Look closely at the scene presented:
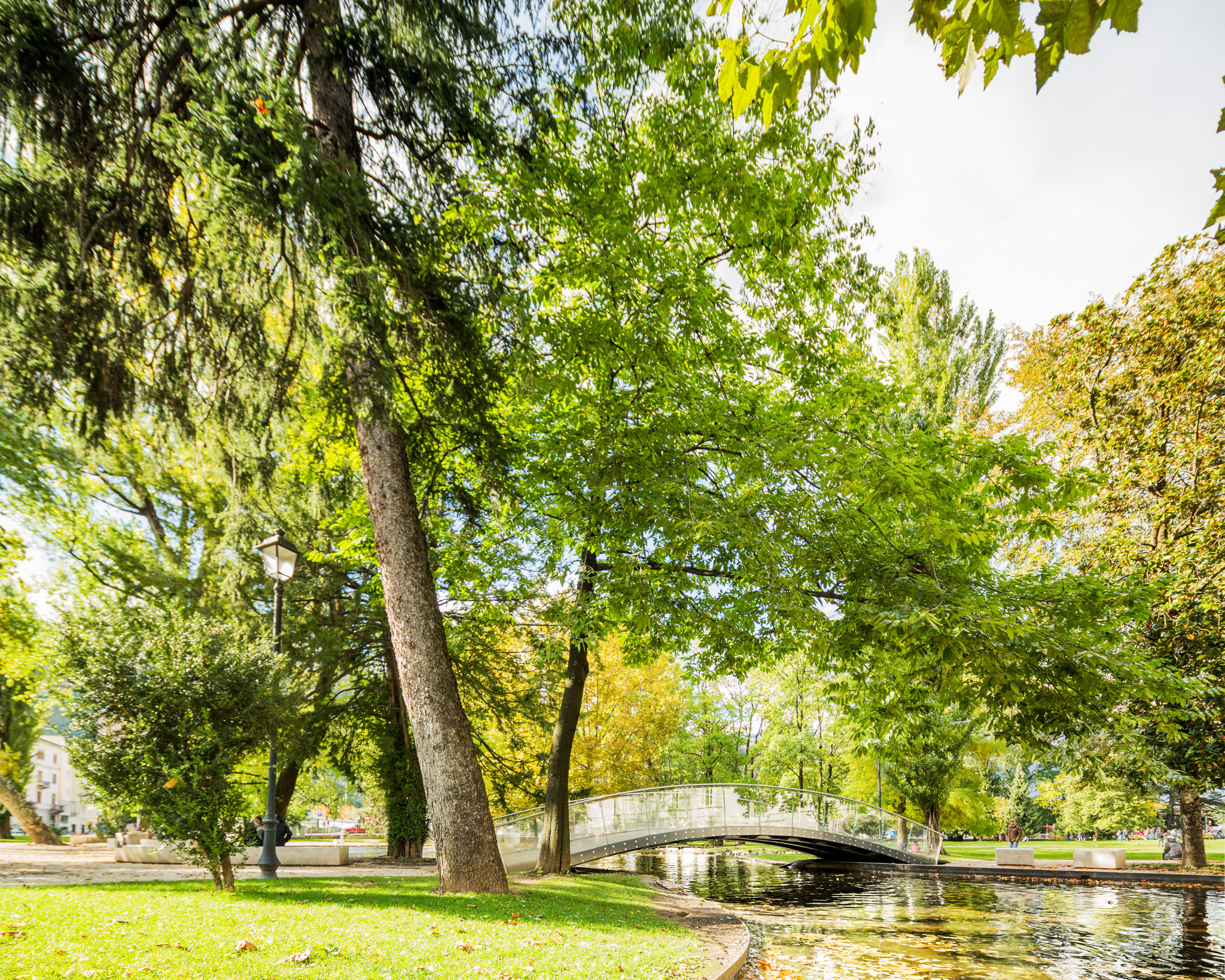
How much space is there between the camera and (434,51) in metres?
7.99

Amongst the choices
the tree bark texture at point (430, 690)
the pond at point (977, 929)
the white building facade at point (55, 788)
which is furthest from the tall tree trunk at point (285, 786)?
the white building facade at point (55, 788)

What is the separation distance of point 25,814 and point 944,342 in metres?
31.2

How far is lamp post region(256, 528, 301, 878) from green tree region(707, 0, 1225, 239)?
32.0ft

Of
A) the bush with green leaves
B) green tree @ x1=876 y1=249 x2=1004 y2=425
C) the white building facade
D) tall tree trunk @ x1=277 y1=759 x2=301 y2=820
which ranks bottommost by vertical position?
the white building facade

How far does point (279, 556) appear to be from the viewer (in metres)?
11.4

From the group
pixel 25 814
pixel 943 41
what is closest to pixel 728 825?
pixel 25 814

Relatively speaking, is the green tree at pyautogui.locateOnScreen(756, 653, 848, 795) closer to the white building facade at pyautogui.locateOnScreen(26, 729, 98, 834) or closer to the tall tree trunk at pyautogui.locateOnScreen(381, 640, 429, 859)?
the tall tree trunk at pyautogui.locateOnScreen(381, 640, 429, 859)

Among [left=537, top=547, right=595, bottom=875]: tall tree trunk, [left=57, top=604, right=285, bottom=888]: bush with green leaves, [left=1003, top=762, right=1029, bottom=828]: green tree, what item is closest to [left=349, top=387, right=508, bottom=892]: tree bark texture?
[left=57, top=604, right=285, bottom=888]: bush with green leaves

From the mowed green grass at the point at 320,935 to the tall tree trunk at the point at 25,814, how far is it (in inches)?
638

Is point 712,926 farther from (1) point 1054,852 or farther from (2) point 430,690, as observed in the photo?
(1) point 1054,852

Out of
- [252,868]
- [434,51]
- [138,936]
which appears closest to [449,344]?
[434,51]

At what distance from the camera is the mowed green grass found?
197 inches

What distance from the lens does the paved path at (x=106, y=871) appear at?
10.5 meters

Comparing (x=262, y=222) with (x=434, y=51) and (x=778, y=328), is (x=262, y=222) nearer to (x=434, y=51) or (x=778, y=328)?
(x=434, y=51)
